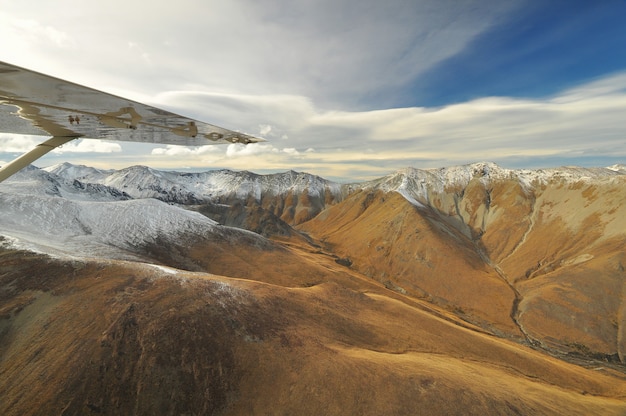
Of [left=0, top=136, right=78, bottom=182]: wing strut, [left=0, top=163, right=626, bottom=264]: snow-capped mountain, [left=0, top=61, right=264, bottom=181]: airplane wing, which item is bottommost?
[left=0, top=163, right=626, bottom=264]: snow-capped mountain

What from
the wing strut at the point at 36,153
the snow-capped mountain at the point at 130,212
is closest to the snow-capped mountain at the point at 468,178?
the snow-capped mountain at the point at 130,212

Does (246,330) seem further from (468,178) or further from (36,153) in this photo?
(468,178)

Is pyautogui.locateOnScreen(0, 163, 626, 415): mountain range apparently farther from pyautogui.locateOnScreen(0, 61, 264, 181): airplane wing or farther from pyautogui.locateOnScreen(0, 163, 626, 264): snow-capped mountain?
pyautogui.locateOnScreen(0, 61, 264, 181): airplane wing

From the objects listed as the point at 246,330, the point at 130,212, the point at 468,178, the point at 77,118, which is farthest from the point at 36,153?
the point at 468,178

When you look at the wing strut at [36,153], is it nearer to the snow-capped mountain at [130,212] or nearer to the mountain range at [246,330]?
the mountain range at [246,330]

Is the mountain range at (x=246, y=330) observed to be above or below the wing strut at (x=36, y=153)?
below

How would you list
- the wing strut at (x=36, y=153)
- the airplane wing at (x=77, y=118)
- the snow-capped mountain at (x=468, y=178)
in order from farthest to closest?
the snow-capped mountain at (x=468, y=178) < the wing strut at (x=36, y=153) < the airplane wing at (x=77, y=118)

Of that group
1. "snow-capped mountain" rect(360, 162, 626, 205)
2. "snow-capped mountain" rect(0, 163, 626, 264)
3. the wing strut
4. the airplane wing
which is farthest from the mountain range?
"snow-capped mountain" rect(360, 162, 626, 205)

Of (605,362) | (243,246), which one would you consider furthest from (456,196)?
(243,246)
